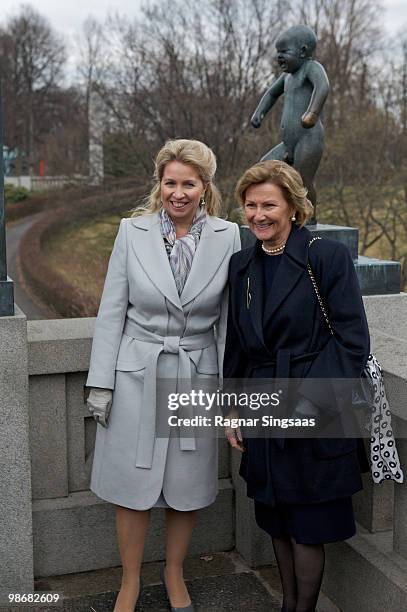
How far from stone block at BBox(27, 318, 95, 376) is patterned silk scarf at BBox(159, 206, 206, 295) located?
29.7 inches

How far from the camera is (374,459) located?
10.7 ft

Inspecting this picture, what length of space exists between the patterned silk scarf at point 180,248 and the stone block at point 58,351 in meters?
0.76

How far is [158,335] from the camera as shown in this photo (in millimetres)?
3516

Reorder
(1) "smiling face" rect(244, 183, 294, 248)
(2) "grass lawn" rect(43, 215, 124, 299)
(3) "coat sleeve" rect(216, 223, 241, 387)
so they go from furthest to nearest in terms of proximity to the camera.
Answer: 1. (2) "grass lawn" rect(43, 215, 124, 299)
2. (3) "coat sleeve" rect(216, 223, 241, 387)
3. (1) "smiling face" rect(244, 183, 294, 248)

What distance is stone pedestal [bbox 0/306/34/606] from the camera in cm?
371

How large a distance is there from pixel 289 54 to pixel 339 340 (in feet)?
9.56

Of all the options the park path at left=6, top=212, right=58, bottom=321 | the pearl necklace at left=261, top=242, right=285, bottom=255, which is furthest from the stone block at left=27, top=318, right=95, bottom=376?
the park path at left=6, top=212, right=58, bottom=321

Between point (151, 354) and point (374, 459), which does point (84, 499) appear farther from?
point (374, 459)

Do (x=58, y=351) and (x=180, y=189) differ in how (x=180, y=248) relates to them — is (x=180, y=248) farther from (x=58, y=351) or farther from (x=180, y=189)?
(x=58, y=351)

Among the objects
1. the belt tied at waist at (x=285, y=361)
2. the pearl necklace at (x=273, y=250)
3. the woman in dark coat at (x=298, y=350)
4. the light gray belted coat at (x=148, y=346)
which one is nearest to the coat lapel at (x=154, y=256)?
the light gray belted coat at (x=148, y=346)

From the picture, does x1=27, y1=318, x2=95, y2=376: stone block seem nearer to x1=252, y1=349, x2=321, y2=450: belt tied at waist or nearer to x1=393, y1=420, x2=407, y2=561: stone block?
x1=252, y1=349, x2=321, y2=450: belt tied at waist

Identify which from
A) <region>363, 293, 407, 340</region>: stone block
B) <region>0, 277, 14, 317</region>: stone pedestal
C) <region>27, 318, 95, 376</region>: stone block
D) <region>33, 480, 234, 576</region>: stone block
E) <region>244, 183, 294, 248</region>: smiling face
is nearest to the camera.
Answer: <region>244, 183, 294, 248</region>: smiling face

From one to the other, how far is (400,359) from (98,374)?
4.08 feet

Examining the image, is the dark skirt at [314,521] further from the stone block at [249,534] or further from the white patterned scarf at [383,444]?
the stone block at [249,534]
